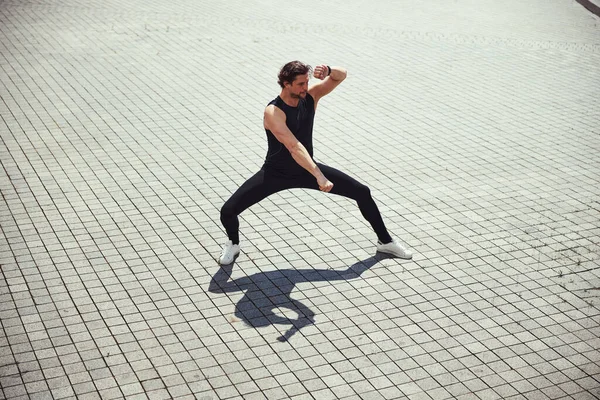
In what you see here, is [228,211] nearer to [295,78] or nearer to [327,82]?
[295,78]

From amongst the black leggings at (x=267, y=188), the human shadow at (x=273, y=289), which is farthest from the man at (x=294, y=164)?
the human shadow at (x=273, y=289)

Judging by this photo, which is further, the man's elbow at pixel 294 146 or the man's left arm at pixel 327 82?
the man's left arm at pixel 327 82

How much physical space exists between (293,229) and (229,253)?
898mm

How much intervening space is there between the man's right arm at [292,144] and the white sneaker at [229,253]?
110 centimetres

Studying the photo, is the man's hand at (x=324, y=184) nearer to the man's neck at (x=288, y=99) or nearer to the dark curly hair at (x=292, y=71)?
the man's neck at (x=288, y=99)

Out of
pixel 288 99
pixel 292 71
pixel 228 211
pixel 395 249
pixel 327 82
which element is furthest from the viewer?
pixel 395 249

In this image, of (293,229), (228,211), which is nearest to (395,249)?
(293,229)

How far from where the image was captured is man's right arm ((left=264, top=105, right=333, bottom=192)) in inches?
227

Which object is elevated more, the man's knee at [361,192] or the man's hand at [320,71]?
the man's hand at [320,71]

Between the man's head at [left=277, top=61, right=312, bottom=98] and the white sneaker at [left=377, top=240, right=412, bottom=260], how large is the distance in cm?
163

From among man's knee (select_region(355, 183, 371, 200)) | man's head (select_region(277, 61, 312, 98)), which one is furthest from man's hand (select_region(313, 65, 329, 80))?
man's knee (select_region(355, 183, 371, 200))

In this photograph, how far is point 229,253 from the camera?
639cm

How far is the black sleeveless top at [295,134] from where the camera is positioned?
598cm

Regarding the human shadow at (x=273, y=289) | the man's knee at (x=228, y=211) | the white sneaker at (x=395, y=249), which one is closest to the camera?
the human shadow at (x=273, y=289)
